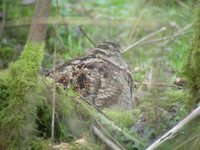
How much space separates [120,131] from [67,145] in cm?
40

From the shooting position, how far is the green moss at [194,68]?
3.70 m

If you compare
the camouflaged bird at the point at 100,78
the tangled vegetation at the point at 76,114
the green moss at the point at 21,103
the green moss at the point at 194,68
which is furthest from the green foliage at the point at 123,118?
the green moss at the point at 21,103

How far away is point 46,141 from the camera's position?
3.74 meters

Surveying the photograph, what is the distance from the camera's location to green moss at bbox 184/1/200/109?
12.1 feet

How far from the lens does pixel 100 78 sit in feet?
15.9

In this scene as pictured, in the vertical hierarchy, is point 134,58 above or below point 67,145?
above

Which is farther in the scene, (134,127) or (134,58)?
(134,58)

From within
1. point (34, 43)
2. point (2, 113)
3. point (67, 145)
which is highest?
point (34, 43)

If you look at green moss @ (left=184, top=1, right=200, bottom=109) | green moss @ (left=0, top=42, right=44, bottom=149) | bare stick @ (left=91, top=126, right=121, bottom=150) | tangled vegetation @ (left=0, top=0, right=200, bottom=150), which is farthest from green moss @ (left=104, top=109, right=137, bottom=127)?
green moss @ (left=0, top=42, right=44, bottom=149)

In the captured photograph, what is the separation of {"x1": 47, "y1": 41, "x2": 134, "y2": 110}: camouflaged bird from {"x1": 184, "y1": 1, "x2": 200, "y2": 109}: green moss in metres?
1.09

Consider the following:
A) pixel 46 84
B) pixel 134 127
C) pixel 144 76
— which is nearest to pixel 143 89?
pixel 144 76

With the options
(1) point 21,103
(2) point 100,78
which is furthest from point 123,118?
(1) point 21,103

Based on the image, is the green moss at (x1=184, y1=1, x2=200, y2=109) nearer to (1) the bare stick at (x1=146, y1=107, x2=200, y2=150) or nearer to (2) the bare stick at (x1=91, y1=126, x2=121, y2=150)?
(1) the bare stick at (x1=146, y1=107, x2=200, y2=150)

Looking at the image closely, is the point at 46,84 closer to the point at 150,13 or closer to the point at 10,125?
the point at 10,125
